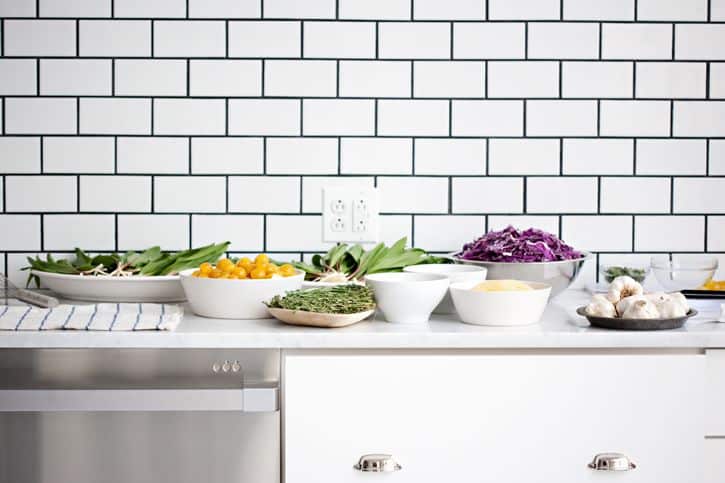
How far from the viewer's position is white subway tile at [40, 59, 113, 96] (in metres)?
2.01

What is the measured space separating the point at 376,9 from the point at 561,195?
2.23 feet

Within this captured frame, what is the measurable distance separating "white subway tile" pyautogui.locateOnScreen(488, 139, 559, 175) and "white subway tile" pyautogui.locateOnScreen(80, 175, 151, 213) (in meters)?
0.90

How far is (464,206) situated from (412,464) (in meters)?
0.83

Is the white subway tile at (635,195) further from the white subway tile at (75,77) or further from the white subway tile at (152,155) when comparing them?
the white subway tile at (75,77)

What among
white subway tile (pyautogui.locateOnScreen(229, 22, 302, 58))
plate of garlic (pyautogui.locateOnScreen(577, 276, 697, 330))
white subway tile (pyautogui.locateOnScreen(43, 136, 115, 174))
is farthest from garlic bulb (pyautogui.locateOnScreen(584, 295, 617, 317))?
white subway tile (pyautogui.locateOnScreen(43, 136, 115, 174))

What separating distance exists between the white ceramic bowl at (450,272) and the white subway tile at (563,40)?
2.18 feet

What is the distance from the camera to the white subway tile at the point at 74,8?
1994 mm

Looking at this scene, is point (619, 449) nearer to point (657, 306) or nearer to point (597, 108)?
point (657, 306)

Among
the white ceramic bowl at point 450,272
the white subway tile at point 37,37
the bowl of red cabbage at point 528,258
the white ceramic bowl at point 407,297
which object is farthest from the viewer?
the white subway tile at point 37,37

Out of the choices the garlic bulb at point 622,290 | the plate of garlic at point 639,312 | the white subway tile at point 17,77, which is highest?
the white subway tile at point 17,77

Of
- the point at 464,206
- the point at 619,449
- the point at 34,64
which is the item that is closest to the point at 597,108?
the point at 464,206

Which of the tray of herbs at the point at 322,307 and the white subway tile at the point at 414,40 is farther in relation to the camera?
the white subway tile at the point at 414,40

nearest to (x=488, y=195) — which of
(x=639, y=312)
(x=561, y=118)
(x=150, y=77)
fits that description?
(x=561, y=118)

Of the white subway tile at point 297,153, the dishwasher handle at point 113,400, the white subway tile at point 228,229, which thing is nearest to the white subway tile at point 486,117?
the white subway tile at point 297,153
